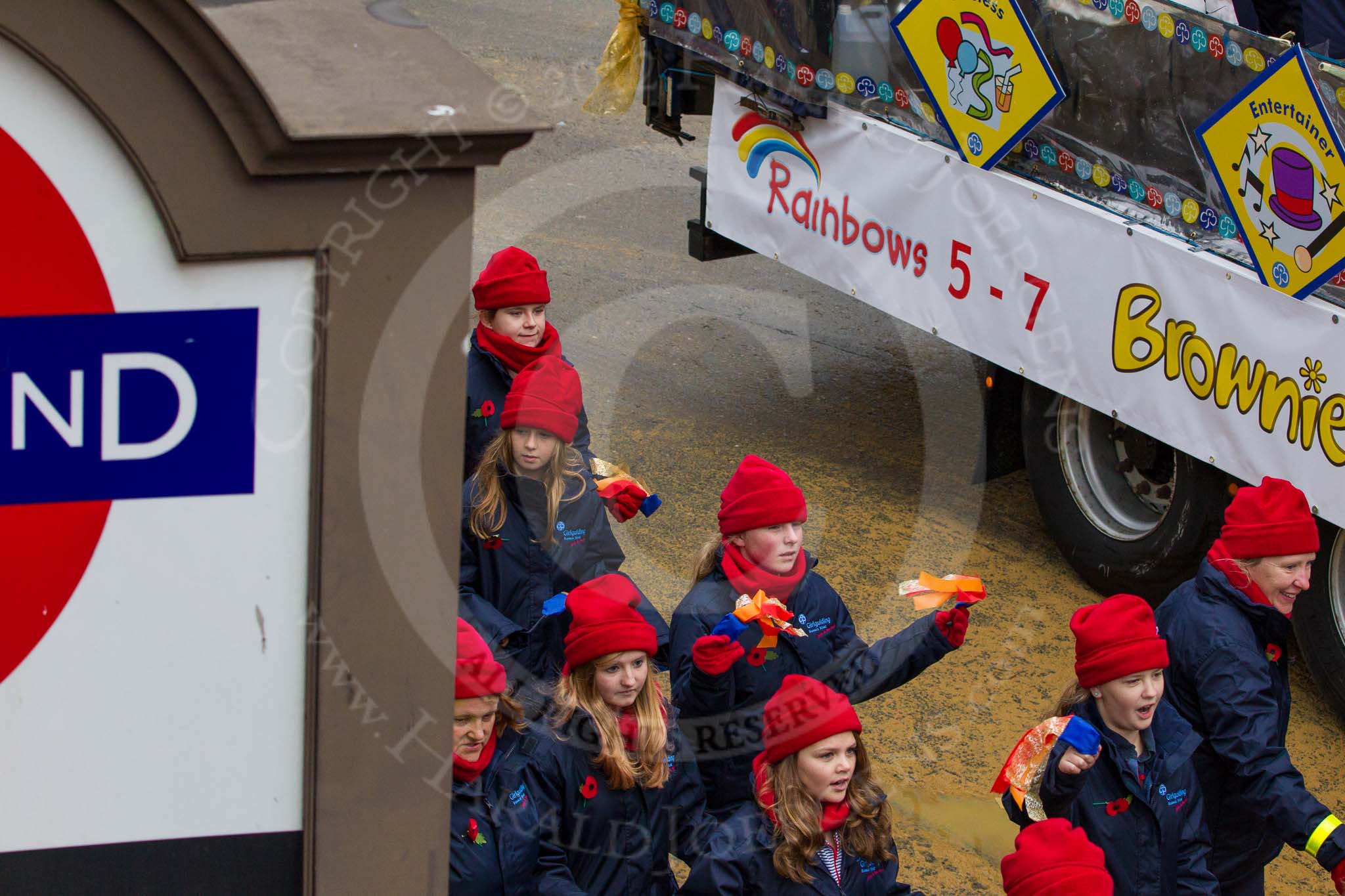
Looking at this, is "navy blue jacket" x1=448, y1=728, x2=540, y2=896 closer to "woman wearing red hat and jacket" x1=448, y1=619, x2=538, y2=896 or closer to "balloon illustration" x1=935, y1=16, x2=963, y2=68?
"woman wearing red hat and jacket" x1=448, y1=619, x2=538, y2=896

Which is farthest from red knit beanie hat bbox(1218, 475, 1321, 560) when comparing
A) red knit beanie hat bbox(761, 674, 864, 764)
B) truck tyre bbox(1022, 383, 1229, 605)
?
truck tyre bbox(1022, 383, 1229, 605)

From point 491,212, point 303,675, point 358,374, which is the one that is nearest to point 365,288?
point 358,374

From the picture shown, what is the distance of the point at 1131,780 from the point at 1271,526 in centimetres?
91

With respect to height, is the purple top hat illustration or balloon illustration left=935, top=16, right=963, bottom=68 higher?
balloon illustration left=935, top=16, right=963, bottom=68

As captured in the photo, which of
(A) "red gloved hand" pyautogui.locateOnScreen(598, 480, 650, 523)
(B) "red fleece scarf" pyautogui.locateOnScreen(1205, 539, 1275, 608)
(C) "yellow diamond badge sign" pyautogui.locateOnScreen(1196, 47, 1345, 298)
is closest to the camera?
(B) "red fleece scarf" pyautogui.locateOnScreen(1205, 539, 1275, 608)

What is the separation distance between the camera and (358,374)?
232cm

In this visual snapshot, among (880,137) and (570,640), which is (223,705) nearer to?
(570,640)

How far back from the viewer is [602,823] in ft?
12.5

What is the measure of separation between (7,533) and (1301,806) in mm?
3195

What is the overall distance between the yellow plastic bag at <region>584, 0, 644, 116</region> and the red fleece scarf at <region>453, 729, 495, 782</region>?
4.75 metres

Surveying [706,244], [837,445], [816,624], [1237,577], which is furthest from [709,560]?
[706,244]

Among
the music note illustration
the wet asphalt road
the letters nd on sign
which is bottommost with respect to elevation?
the wet asphalt road

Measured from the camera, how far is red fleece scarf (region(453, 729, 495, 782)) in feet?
11.8

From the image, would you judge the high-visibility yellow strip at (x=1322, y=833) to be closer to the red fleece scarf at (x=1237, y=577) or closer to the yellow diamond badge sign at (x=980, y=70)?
the red fleece scarf at (x=1237, y=577)
